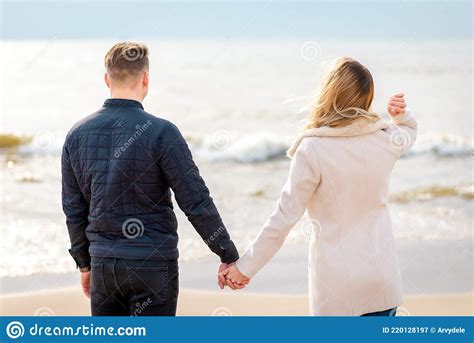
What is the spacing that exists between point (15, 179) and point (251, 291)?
17.0 ft

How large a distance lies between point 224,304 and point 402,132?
259cm

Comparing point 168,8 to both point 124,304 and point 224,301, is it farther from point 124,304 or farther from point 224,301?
point 124,304

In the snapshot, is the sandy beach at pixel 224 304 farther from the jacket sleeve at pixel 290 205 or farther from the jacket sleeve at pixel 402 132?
the jacket sleeve at pixel 402 132

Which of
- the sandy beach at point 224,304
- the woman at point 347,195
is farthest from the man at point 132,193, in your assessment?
the sandy beach at point 224,304

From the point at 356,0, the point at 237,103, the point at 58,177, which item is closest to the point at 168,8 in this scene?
the point at 356,0

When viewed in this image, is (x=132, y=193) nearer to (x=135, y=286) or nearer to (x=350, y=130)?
(x=135, y=286)

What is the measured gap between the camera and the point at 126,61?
3314 millimetres

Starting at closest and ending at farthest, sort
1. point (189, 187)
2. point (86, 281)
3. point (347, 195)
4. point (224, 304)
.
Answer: point (347, 195), point (189, 187), point (86, 281), point (224, 304)

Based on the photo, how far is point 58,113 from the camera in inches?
621

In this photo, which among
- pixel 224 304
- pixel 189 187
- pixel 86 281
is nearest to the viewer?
pixel 189 187

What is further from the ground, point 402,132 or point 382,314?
point 402,132

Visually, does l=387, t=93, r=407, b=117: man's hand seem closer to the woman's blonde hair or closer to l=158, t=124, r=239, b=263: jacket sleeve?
the woman's blonde hair

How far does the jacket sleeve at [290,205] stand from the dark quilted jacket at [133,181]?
0.24m

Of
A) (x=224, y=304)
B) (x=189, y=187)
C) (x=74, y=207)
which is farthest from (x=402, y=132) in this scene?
(x=224, y=304)
